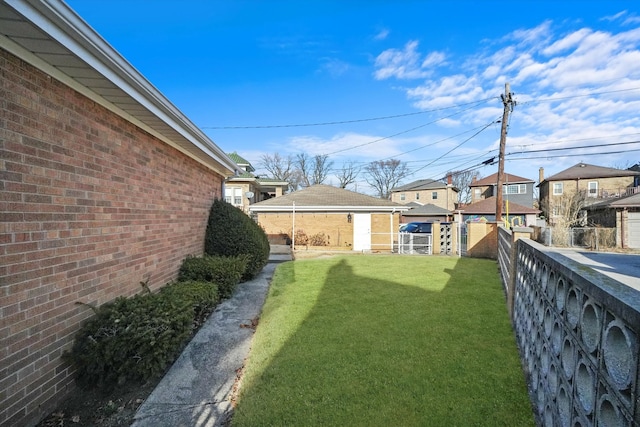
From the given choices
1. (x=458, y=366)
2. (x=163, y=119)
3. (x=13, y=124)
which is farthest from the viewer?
(x=163, y=119)

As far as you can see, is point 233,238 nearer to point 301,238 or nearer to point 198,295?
point 198,295

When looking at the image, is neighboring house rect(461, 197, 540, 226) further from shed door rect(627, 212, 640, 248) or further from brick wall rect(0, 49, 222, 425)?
brick wall rect(0, 49, 222, 425)

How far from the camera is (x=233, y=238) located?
726cm

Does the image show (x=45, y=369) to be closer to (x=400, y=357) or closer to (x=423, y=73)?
(x=400, y=357)

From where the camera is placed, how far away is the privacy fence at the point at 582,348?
1.04 meters

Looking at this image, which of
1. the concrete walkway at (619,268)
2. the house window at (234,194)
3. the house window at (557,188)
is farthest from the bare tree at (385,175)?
the concrete walkway at (619,268)

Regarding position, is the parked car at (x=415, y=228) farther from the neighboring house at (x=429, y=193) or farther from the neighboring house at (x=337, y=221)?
the neighboring house at (x=429, y=193)

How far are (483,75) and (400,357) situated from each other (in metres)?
14.9

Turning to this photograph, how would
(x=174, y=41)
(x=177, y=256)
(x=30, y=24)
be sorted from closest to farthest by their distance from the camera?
(x=30, y=24) → (x=177, y=256) → (x=174, y=41)

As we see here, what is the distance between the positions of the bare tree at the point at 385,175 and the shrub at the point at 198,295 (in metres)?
47.3

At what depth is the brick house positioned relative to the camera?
2373mm

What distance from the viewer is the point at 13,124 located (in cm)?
245

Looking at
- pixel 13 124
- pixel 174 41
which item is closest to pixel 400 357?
pixel 13 124

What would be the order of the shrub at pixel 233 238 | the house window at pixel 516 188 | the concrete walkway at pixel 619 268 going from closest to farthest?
the concrete walkway at pixel 619 268 → the shrub at pixel 233 238 → the house window at pixel 516 188
